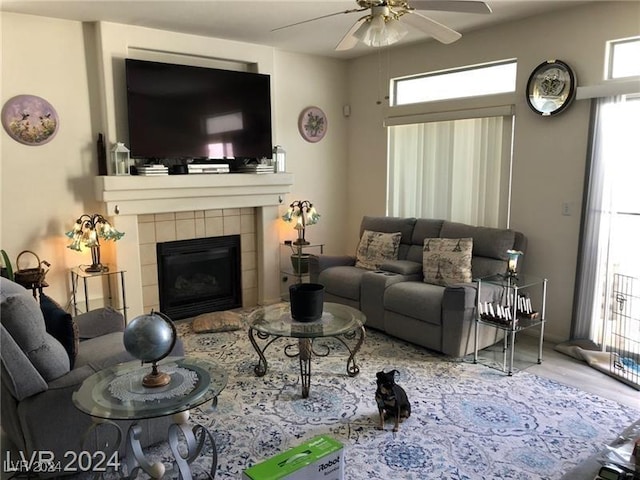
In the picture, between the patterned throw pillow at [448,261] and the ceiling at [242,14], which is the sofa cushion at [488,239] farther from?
the ceiling at [242,14]

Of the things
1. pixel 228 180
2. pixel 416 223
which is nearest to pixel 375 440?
pixel 416 223

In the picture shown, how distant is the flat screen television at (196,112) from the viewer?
14.1 ft

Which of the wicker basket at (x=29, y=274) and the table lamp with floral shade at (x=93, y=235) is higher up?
the table lamp with floral shade at (x=93, y=235)

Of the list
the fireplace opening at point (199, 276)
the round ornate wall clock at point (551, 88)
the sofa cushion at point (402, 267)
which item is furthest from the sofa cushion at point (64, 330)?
the round ornate wall clock at point (551, 88)

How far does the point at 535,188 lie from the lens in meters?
4.21

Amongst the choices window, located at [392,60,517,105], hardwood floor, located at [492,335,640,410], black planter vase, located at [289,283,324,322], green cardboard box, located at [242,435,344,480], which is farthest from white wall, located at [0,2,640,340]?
green cardboard box, located at [242,435,344,480]

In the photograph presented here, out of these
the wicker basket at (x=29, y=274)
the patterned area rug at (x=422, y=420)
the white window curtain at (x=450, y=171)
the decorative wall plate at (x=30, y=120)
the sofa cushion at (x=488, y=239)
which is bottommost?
the patterned area rug at (x=422, y=420)

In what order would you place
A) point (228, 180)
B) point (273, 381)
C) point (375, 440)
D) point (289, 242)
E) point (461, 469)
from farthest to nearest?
point (289, 242), point (228, 180), point (273, 381), point (375, 440), point (461, 469)

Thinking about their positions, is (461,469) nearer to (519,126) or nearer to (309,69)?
(519,126)

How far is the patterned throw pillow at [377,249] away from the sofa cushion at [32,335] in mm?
3091

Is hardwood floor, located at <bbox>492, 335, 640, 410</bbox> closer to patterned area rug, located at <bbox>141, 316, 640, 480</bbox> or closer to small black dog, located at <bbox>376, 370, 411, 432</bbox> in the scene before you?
patterned area rug, located at <bbox>141, 316, 640, 480</bbox>

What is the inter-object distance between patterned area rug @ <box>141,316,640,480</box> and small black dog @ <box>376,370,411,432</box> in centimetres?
8

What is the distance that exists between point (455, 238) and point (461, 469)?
235 centimetres

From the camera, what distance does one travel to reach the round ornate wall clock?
388 centimetres
